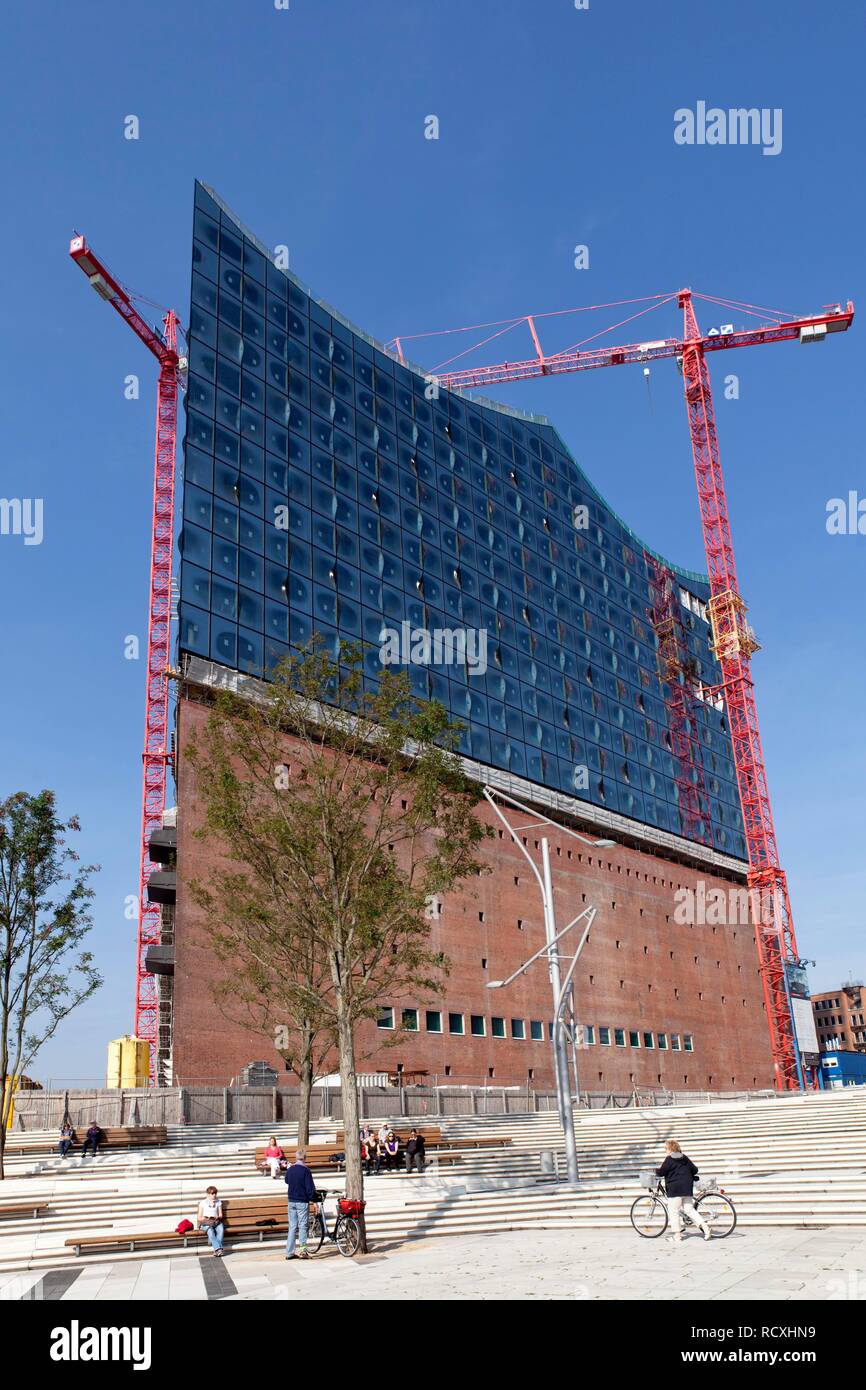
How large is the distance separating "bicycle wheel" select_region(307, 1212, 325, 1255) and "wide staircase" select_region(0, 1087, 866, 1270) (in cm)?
132

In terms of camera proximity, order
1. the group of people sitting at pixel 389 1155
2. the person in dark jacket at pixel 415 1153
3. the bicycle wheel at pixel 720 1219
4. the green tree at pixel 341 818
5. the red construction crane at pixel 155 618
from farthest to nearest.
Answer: the red construction crane at pixel 155 618 < the person in dark jacket at pixel 415 1153 < the group of people sitting at pixel 389 1155 < the green tree at pixel 341 818 < the bicycle wheel at pixel 720 1219

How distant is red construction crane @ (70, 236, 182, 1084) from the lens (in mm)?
73188

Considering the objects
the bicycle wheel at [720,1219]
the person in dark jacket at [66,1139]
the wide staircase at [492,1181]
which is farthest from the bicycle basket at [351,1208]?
the person in dark jacket at [66,1139]

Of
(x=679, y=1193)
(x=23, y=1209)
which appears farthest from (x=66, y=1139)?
(x=679, y=1193)

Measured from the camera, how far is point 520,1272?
14922 millimetres

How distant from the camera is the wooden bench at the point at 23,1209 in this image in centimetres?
2358

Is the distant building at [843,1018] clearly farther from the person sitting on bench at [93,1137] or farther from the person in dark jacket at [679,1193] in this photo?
the person in dark jacket at [679,1193]

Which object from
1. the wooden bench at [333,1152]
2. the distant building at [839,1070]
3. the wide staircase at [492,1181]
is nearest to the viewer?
the wide staircase at [492,1181]

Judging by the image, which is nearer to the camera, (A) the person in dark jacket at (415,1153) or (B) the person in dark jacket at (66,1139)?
(A) the person in dark jacket at (415,1153)

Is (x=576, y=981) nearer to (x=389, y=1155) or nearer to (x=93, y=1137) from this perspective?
(x=389, y=1155)

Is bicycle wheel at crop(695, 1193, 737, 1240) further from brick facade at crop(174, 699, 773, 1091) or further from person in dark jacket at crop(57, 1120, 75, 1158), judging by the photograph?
brick facade at crop(174, 699, 773, 1091)

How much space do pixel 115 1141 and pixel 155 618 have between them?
51224 millimetres

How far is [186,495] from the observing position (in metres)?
57.2

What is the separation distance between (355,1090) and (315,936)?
130 inches
